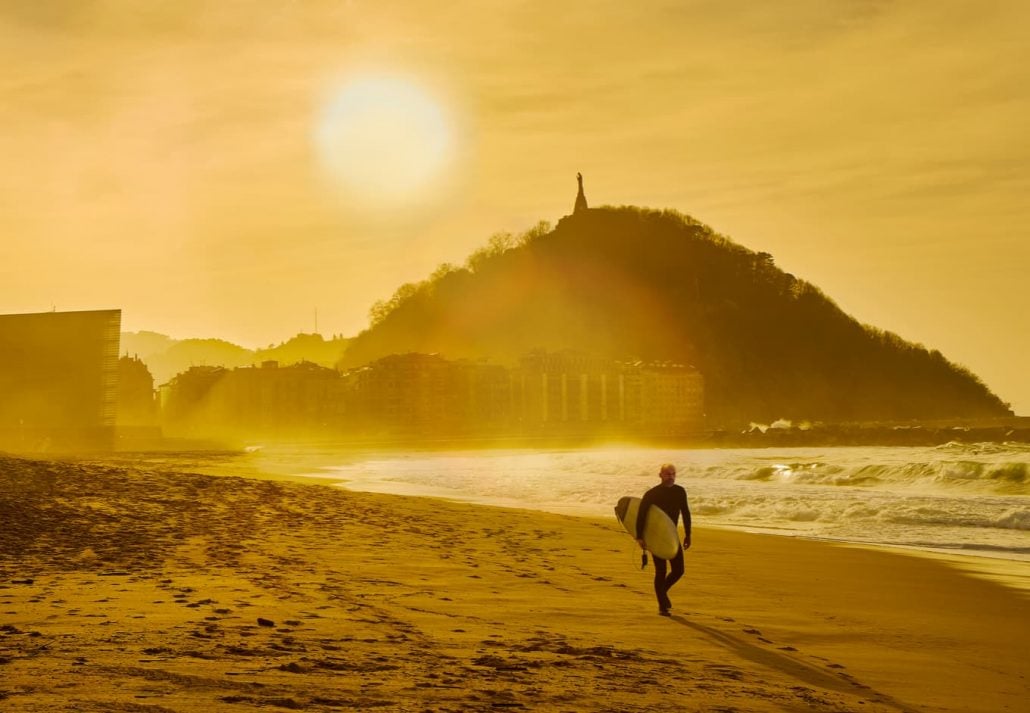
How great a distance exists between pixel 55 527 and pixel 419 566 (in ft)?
18.5

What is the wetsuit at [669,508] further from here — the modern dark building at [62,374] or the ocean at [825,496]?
the modern dark building at [62,374]

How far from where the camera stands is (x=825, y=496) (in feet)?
110

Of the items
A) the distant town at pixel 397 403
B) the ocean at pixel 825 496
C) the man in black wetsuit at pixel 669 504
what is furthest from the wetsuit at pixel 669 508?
the distant town at pixel 397 403

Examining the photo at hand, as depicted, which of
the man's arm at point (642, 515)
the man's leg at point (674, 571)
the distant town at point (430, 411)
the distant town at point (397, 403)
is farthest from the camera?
the distant town at point (397, 403)

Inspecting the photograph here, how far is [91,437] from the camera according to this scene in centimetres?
8344

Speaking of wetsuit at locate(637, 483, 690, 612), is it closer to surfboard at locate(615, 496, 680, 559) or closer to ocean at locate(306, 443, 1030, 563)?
surfboard at locate(615, 496, 680, 559)

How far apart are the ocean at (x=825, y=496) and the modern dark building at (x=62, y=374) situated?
35.3 m

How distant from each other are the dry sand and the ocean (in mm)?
5321

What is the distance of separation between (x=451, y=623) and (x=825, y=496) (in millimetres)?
25903

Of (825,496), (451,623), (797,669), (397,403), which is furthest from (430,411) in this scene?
(797,669)

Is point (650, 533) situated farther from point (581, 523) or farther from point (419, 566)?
point (581, 523)

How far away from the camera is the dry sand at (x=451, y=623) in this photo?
712 centimetres

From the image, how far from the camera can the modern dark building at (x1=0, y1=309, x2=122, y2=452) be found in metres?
84.1

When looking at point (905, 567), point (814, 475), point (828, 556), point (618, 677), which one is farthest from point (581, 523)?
point (814, 475)
